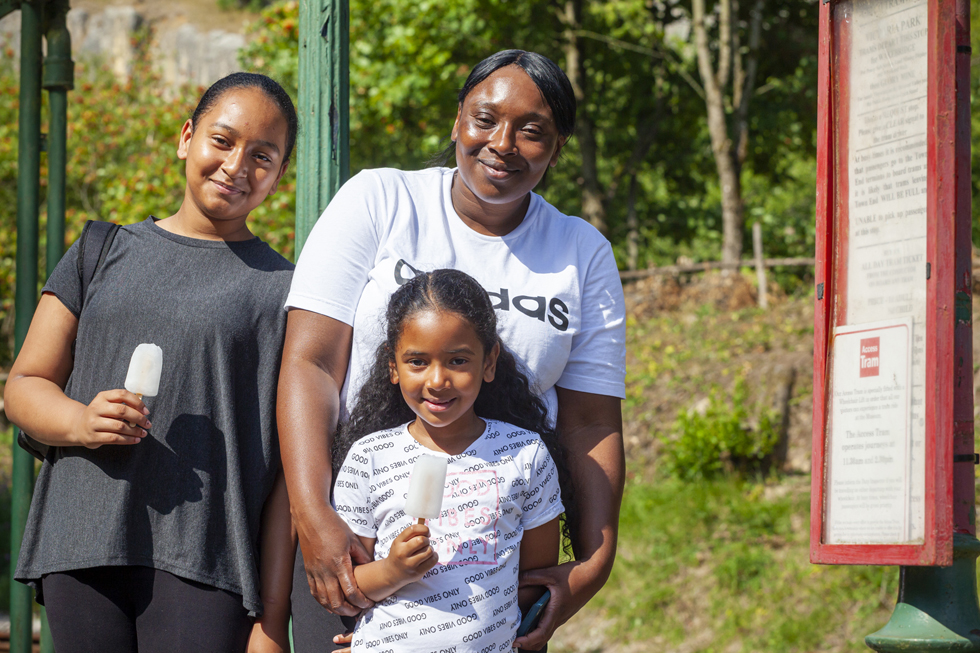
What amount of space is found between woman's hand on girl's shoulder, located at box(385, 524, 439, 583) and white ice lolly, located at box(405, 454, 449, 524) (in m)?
0.03

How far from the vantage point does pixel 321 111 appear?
8.68 feet

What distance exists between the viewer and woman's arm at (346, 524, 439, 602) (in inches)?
70.9

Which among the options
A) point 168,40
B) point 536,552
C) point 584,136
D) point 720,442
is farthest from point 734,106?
point 168,40

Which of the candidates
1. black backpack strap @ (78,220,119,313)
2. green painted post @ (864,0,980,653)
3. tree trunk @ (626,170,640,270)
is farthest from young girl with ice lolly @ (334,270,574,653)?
tree trunk @ (626,170,640,270)

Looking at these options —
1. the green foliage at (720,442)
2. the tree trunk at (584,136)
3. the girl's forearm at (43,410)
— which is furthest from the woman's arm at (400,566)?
the tree trunk at (584,136)

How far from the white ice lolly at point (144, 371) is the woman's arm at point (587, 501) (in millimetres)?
905

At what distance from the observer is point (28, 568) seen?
2.12 m

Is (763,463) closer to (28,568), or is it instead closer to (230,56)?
(28,568)

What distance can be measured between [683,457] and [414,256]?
19.5 feet

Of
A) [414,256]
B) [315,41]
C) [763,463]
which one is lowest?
[763,463]

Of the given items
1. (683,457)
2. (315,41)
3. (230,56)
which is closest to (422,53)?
(683,457)

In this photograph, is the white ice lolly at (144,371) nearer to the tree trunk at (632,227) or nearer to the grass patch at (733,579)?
the grass patch at (733,579)

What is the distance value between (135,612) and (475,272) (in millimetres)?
1092

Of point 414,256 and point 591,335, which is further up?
point 414,256
